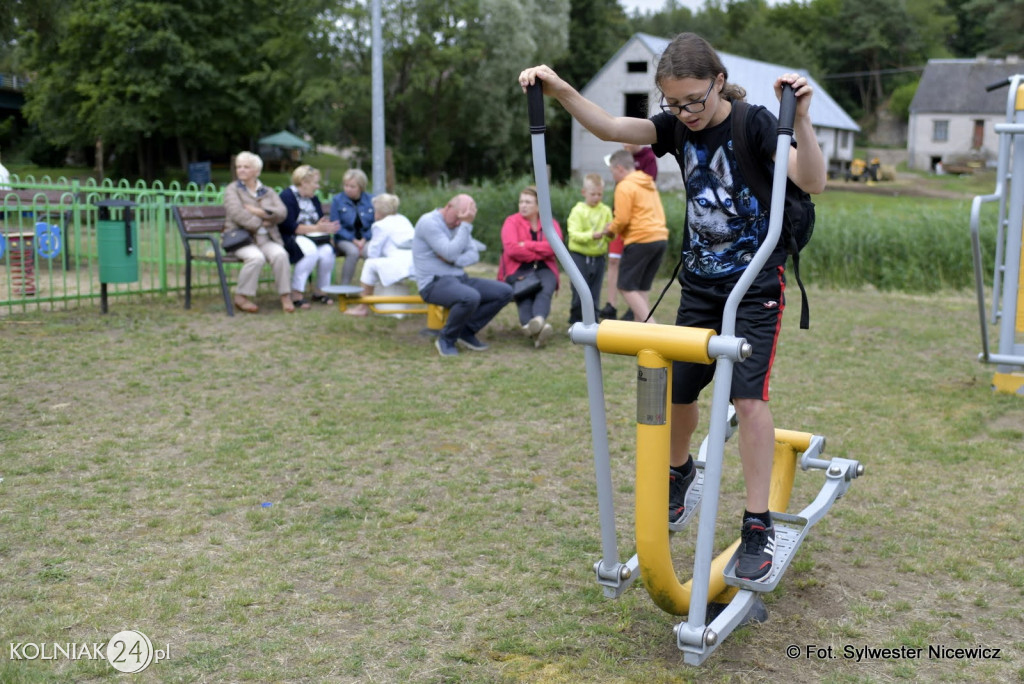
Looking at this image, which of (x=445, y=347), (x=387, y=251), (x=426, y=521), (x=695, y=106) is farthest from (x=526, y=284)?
(x=695, y=106)

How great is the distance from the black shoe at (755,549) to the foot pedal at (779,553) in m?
0.02

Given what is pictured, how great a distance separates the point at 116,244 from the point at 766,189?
24.2ft

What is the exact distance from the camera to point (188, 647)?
3.23m

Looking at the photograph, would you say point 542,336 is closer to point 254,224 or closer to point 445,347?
point 445,347

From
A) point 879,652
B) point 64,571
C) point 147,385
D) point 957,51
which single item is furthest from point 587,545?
point 957,51

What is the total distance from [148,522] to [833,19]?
289ft

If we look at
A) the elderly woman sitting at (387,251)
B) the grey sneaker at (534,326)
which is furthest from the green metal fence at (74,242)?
the grey sneaker at (534,326)

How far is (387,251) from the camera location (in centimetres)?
954

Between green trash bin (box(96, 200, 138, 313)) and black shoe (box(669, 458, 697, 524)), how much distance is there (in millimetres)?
6854

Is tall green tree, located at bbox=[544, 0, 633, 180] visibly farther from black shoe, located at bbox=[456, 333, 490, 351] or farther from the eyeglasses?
the eyeglasses

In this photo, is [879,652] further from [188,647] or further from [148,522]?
[148,522]

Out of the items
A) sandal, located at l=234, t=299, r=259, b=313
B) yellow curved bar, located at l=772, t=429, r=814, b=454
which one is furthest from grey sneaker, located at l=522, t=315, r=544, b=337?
yellow curved bar, located at l=772, t=429, r=814, b=454

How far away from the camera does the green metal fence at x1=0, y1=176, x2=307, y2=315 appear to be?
373 inches

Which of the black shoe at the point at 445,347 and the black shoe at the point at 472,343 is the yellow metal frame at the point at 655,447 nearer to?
the black shoe at the point at 445,347
